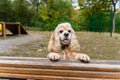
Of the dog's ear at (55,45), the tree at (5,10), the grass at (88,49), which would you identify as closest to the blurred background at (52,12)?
the tree at (5,10)

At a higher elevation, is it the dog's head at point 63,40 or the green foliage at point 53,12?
the dog's head at point 63,40

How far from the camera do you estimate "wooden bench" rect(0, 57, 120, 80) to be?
117 inches

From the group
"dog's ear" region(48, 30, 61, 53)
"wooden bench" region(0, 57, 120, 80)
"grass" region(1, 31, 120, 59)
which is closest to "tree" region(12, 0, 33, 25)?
"grass" region(1, 31, 120, 59)

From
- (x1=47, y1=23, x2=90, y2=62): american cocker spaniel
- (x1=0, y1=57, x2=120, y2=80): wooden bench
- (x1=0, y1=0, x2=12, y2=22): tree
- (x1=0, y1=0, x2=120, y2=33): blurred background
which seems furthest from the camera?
(x1=0, y1=0, x2=12, y2=22): tree

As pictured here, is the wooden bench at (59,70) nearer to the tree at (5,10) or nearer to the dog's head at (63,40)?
the dog's head at (63,40)

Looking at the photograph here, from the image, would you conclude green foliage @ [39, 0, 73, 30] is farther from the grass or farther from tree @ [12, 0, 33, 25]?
the grass

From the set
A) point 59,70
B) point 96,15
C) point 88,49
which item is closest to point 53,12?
point 96,15

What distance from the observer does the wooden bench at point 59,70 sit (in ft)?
9.75

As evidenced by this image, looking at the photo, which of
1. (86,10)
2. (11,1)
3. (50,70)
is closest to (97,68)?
(50,70)

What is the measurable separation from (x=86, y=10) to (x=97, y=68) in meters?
24.5

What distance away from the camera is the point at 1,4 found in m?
28.3

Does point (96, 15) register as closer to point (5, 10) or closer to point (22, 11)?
point (22, 11)

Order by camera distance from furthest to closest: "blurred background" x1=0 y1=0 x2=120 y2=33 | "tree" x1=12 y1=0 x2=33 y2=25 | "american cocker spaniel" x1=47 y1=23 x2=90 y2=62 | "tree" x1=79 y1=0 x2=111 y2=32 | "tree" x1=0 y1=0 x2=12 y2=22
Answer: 1. "tree" x1=0 y1=0 x2=12 y2=22
2. "tree" x1=12 y1=0 x2=33 y2=25
3. "blurred background" x1=0 y1=0 x2=120 y2=33
4. "tree" x1=79 y1=0 x2=111 y2=32
5. "american cocker spaniel" x1=47 y1=23 x2=90 y2=62

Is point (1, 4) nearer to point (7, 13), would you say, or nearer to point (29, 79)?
point (7, 13)
